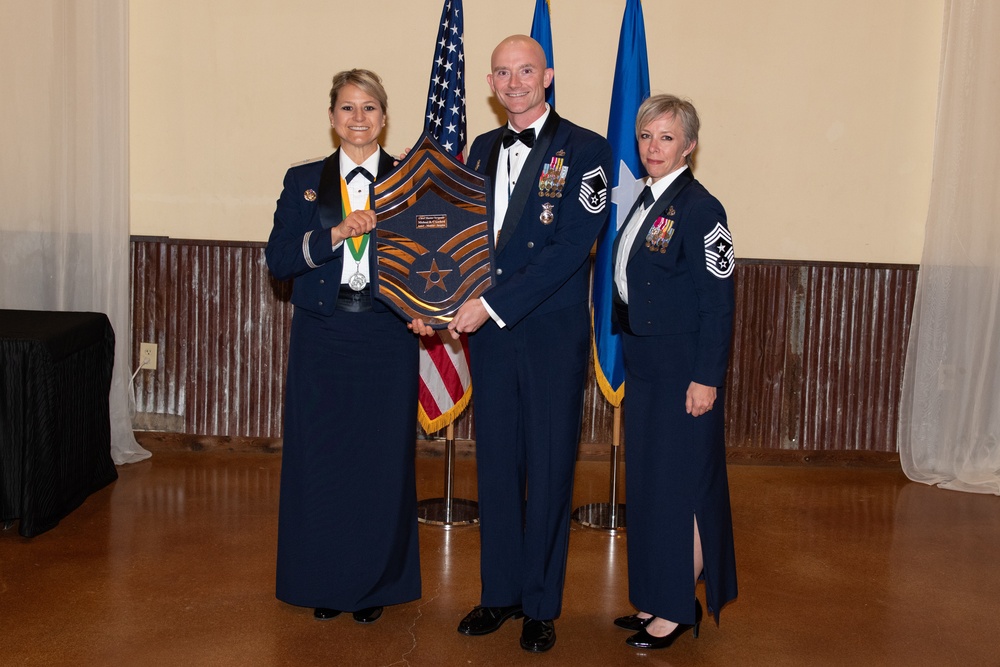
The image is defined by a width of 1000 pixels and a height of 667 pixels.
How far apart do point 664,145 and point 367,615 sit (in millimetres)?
1654

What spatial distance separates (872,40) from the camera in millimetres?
5160

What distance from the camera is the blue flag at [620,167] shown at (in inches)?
168

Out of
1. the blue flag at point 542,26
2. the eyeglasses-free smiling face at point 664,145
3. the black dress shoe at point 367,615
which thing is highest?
the blue flag at point 542,26

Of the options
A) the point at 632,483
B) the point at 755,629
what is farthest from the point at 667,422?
the point at 755,629

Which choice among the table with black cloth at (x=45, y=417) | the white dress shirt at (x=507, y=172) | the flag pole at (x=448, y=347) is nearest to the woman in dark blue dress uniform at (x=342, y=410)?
the white dress shirt at (x=507, y=172)

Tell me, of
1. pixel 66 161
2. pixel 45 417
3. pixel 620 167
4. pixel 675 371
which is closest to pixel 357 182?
pixel 675 371

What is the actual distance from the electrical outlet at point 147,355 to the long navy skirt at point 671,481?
9.88 ft

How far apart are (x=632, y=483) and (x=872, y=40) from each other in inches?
126

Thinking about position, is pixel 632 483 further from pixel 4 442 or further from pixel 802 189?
pixel 802 189

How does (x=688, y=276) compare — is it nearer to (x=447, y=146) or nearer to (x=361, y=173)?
(x=361, y=173)

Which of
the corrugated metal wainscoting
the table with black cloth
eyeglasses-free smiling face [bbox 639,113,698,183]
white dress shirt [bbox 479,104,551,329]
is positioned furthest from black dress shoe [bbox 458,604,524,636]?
the corrugated metal wainscoting

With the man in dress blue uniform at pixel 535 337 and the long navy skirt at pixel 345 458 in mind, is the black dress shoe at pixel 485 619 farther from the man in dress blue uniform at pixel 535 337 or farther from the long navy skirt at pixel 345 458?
the long navy skirt at pixel 345 458

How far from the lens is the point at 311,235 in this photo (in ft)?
9.89

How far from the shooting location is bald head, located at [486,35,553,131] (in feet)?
9.50
